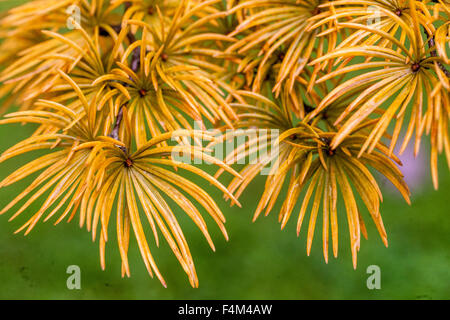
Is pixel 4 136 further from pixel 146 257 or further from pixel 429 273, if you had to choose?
pixel 429 273

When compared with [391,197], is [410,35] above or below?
below

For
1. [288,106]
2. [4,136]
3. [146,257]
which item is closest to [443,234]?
[288,106]

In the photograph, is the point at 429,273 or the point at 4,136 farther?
the point at 4,136
